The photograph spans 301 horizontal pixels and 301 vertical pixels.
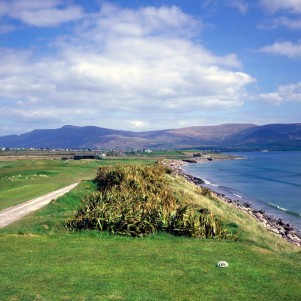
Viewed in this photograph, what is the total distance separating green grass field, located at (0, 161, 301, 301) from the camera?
1157cm

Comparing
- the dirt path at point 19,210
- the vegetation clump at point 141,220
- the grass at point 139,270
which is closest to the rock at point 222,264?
→ the grass at point 139,270

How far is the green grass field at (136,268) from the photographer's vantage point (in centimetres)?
1157

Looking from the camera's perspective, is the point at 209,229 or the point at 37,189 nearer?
the point at 209,229

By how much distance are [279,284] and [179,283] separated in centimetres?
317

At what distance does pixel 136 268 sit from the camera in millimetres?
14086

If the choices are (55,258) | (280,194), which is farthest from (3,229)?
(280,194)

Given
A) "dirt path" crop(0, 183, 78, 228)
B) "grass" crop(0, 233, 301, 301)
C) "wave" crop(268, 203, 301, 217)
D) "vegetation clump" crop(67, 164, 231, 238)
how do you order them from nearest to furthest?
"grass" crop(0, 233, 301, 301) → "vegetation clump" crop(67, 164, 231, 238) → "dirt path" crop(0, 183, 78, 228) → "wave" crop(268, 203, 301, 217)

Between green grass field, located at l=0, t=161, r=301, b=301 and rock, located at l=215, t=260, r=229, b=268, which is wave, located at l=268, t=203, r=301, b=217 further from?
rock, located at l=215, t=260, r=229, b=268

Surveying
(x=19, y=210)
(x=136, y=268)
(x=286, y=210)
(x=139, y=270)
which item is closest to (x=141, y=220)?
(x=136, y=268)

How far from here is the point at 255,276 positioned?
13438 millimetres

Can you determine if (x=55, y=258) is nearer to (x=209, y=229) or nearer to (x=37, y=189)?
(x=209, y=229)

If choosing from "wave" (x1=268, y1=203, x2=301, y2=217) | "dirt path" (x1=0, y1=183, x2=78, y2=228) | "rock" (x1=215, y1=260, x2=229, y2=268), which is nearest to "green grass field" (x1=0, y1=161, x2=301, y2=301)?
"rock" (x1=215, y1=260, x2=229, y2=268)

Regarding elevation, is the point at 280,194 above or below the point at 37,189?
below

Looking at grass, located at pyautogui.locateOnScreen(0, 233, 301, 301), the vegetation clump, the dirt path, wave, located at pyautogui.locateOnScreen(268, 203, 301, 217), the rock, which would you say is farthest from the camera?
wave, located at pyautogui.locateOnScreen(268, 203, 301, 217)
